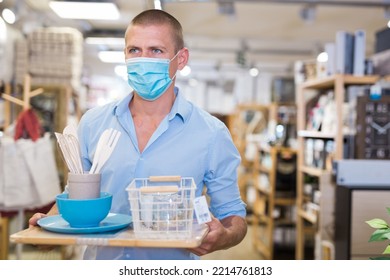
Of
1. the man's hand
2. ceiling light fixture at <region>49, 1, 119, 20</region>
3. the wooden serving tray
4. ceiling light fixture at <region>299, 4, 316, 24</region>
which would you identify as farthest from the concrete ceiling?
the wooden serving tray

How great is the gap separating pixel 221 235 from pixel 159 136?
40cm

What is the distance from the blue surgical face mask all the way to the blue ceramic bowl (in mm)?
428

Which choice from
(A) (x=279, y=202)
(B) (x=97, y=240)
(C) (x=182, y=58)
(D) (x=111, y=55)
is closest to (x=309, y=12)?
(A) (x=279, y=202)

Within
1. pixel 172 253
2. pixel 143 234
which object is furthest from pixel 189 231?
pixel 172 253

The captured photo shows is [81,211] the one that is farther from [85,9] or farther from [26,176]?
[85,9]

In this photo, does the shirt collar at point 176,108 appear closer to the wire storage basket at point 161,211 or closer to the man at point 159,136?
the man at point 159,136

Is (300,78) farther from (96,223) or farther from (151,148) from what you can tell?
(96,223)

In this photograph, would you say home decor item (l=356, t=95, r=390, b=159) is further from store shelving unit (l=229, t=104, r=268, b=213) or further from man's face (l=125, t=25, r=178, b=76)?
store shelving unit (l=229, t=104, r=268, b=213)

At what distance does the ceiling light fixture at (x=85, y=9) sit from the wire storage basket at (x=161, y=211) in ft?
12.9

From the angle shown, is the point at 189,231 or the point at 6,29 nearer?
the point at 189,231

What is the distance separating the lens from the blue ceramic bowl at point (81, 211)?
1.22 m

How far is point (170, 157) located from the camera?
156cm
